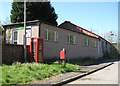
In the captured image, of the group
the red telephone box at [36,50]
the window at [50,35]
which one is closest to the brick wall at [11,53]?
the red telephone box at [36,50]

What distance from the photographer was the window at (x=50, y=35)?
1396 centimetres

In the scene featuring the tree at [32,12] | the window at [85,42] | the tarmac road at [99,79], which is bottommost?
the tarmac road at [99,79]

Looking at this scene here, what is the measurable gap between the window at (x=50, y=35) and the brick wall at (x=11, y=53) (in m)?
2.89

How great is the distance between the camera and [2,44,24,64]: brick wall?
34.0 ft

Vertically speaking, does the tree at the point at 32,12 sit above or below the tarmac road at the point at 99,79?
above

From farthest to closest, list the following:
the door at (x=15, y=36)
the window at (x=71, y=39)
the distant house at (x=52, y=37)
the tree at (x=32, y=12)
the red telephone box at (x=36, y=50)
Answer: the tree at (x=32, y=12)
the window at (x=71, y=39)
the door at (x=15, y=36)
the distant house at (x=52, y=37)
the red telephone box at (x=36, y=50)

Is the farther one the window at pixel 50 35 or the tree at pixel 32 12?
the tree at pixel 32 12

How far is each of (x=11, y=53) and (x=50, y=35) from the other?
4.74 metres

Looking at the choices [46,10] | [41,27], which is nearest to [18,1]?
[46,10]

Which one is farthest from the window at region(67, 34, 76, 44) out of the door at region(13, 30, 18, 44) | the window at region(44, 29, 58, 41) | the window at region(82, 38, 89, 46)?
the door at region(13, 30, 18, 44)

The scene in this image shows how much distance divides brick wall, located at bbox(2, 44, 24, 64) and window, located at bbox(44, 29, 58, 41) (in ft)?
9.47

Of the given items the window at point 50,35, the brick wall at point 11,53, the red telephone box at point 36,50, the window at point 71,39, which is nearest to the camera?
the brick wall at point 11,53

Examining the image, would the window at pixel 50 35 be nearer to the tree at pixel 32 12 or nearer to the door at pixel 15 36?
the door at pixel 15 36

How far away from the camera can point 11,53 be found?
10969mm
